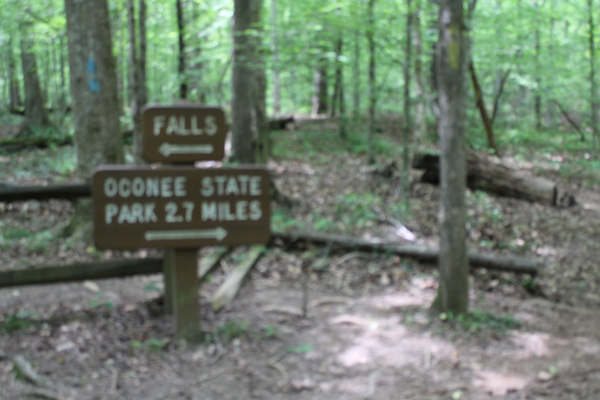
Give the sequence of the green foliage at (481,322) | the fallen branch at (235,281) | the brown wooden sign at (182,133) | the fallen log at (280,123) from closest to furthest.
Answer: the brown wooden sign at (182,133) → the green foliage at (481,322) → the fallen branch at (235,281) → the fallen log at (280,123)

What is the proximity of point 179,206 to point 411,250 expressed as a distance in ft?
12.9

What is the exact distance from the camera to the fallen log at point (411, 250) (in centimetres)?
620

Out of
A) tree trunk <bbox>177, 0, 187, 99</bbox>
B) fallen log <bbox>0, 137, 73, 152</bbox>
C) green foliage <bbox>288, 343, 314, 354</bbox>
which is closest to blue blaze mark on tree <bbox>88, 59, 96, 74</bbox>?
tree trunk <bbox>177, 0, 187, 99</bbox>

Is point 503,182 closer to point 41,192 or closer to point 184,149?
point 184,149

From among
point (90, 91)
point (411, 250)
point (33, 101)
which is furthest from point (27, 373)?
point (33, 101)

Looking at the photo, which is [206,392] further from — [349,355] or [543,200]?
[543,200]

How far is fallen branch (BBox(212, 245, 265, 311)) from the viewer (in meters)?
5.01

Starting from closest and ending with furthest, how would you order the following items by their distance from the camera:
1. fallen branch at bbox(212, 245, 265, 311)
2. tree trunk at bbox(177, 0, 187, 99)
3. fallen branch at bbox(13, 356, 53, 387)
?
fallen branch at bbox(13, 356, 53, 387) → fallen branch at bbox(212, 245, 265, 311) → tree trunk at bbox(177, 0, 187, 99)

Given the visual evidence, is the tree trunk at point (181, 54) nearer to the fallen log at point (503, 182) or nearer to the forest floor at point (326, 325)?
the forest floor at point (326, 325)

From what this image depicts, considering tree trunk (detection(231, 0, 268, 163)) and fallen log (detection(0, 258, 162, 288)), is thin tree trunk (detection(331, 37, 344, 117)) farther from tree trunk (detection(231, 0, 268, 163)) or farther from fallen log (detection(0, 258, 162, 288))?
fallen log (detection(0, 258, 162, 288))

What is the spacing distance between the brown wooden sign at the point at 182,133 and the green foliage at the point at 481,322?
2.91 meters

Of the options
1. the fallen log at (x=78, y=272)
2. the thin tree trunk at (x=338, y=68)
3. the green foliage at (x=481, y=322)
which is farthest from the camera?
the thin tree trunk at (x=338, y=68)

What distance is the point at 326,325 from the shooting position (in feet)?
16.0

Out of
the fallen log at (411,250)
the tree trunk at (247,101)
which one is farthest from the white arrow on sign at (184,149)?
the tree trunk at (247,101)
